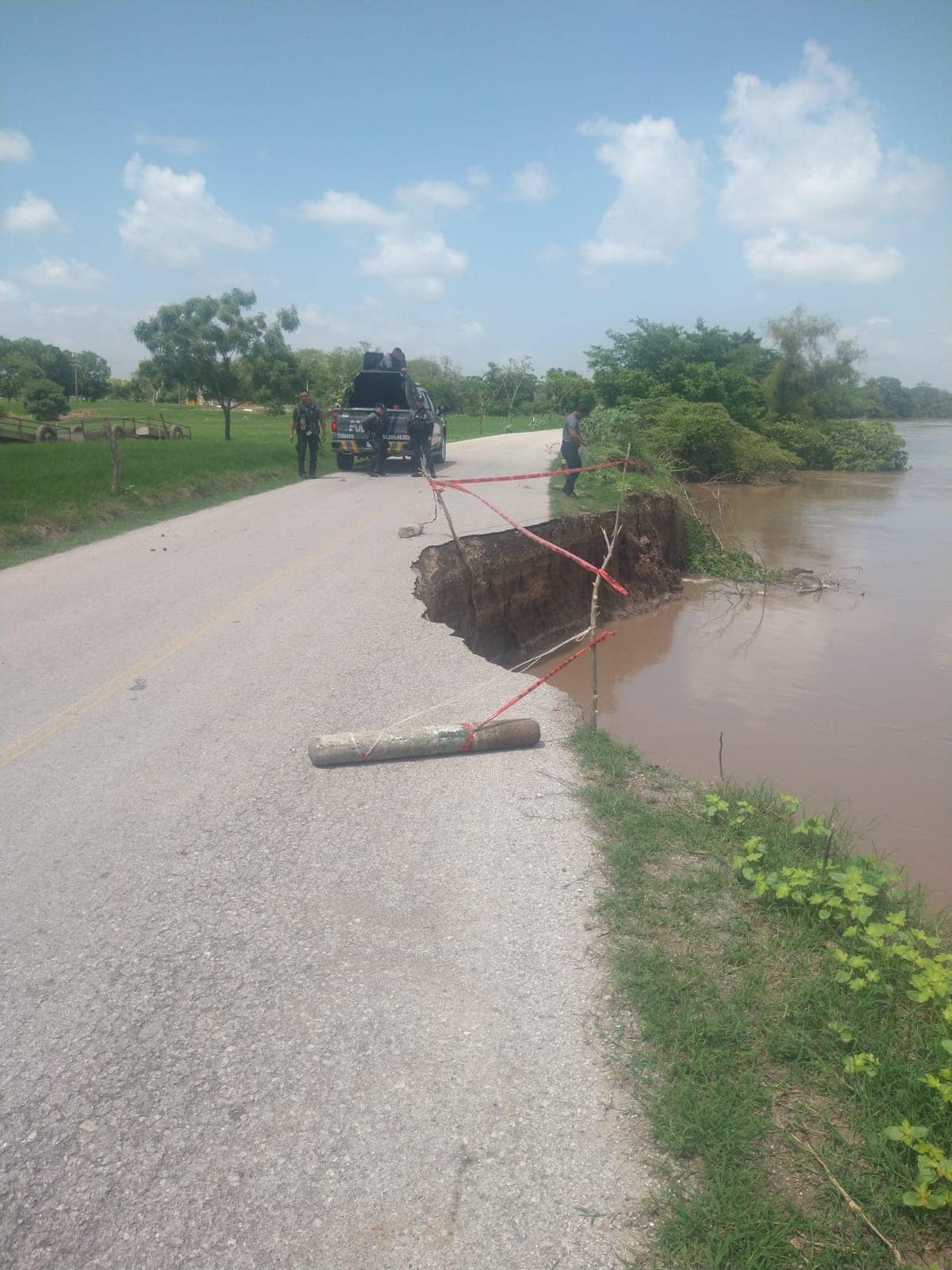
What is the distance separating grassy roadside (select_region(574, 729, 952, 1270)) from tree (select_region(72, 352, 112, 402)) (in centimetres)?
7931

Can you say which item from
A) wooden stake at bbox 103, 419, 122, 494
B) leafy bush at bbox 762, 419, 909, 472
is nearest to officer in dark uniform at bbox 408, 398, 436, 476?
wooden stake at bbox 103, 419, 122, 494

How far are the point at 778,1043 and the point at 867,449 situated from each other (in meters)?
43.8

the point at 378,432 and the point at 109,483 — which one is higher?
the point at 378,432

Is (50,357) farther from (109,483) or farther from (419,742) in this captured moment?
(419,742)

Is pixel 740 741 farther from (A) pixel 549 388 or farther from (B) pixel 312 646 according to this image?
(A) pixel 549 388

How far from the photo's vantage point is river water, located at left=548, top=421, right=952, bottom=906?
7031 mm

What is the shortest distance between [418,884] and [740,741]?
515 centimetres

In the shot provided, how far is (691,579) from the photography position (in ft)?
53.5

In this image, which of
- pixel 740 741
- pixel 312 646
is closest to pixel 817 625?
pixel 740 741

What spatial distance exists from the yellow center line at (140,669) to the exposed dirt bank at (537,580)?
1652mm

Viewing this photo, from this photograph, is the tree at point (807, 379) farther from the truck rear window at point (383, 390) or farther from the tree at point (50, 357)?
the tree at point (50, 357)

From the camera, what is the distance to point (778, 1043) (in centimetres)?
297

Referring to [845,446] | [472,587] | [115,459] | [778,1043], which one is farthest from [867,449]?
[778,1043]

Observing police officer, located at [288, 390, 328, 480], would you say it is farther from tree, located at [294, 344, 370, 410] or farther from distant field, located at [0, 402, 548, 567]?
tree, located at [294, 344, 370, 410]
